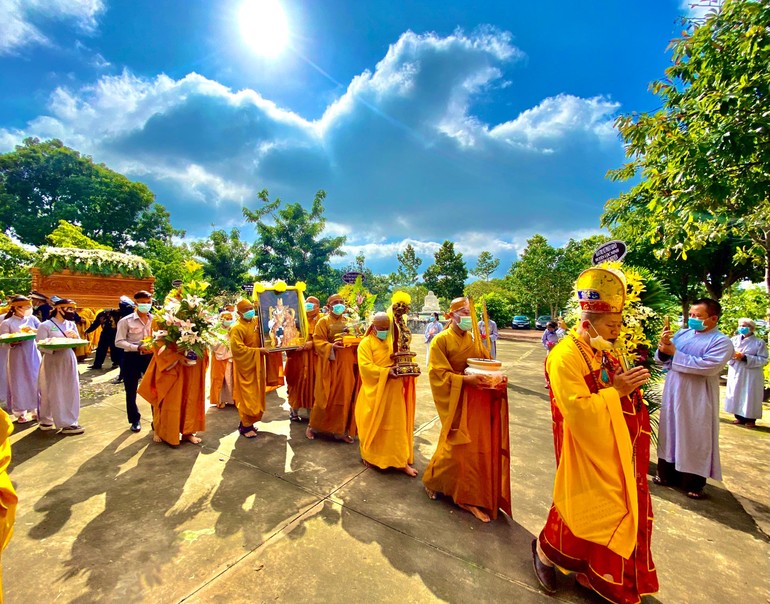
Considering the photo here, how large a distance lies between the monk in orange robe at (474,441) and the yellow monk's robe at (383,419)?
716mm

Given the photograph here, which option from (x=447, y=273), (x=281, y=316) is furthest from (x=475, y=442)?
(x=447, y=273)

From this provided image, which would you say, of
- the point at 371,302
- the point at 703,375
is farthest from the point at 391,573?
the point at 371,302

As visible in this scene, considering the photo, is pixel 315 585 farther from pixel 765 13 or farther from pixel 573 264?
pixel 573 264

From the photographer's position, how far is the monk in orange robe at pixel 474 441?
10.0 ft

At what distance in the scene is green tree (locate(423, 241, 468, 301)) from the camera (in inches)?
1291

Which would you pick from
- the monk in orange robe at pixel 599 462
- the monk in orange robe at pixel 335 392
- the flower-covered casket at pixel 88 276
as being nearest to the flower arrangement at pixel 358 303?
the monk in orange robe at pixel 335 392

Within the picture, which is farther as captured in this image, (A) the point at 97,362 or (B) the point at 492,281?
(B) the point at 492,281

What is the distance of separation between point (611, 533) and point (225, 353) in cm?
616

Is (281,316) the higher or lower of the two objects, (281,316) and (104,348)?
the higher

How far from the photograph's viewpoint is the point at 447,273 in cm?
3316

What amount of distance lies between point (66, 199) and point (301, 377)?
115 ft

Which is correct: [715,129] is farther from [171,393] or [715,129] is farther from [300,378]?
[171,393]

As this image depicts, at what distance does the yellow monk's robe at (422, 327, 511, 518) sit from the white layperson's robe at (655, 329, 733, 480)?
2128 millimetres

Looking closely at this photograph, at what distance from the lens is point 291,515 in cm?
303
